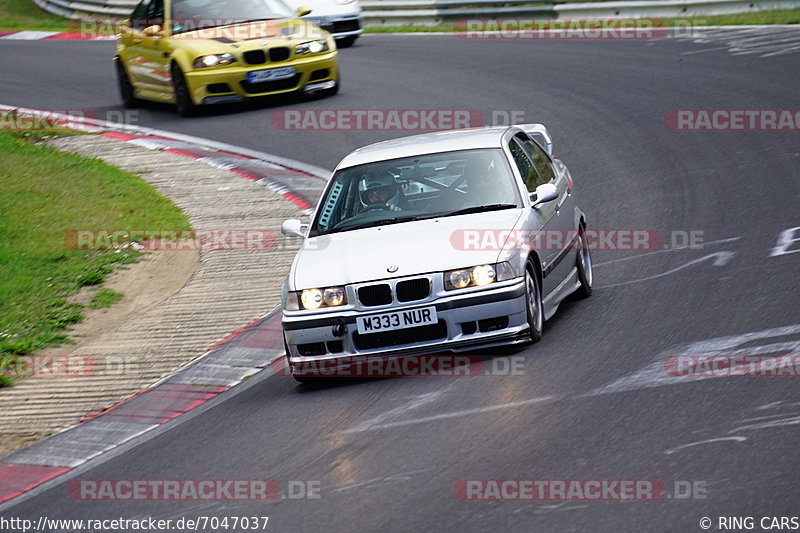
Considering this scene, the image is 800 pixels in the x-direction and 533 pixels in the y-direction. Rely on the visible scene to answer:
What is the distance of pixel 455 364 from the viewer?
8508 millimetres

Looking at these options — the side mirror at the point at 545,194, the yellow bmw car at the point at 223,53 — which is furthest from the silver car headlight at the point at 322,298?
the yellow bmw car at the point at 223,53

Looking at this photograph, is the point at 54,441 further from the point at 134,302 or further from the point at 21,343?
the point at 134,302

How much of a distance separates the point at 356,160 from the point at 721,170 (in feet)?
19.0

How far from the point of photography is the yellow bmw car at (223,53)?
18766 millimetres

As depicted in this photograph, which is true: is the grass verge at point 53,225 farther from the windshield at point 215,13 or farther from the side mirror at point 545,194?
the side mirror at point 545,194

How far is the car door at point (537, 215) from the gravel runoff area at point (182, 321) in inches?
94.1

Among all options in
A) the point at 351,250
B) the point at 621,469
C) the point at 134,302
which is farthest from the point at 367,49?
the point at 621,469

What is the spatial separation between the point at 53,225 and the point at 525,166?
589 cm

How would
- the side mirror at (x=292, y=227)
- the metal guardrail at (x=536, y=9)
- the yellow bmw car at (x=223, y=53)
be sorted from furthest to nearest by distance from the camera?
1. the metal guardrail at (x=536, y=9)
2. the yellow bmw car at (x=223, y=53)
3. the side mirror at (x=292, y=227)

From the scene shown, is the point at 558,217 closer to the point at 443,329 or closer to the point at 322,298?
the point at 443,329

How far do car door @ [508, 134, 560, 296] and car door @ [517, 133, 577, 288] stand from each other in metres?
0.02

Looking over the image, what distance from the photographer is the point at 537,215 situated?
9211 mm

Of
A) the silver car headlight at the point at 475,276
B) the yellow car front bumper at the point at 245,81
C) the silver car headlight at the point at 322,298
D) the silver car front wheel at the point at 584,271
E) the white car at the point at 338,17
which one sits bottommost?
the white car at the point at 338,17

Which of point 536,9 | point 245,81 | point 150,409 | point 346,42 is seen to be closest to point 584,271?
point 150,409
